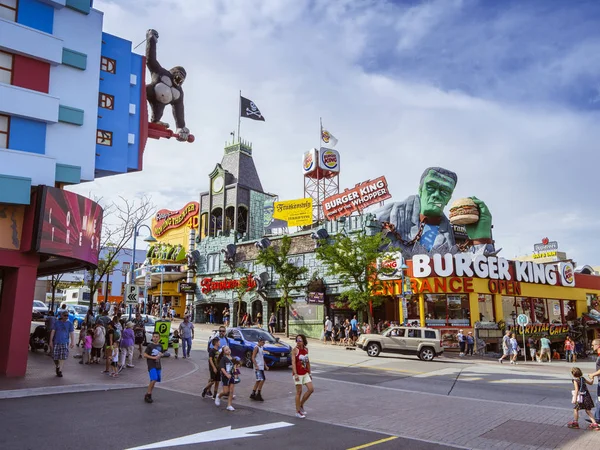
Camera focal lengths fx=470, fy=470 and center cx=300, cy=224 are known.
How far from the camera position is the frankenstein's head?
40156 mm

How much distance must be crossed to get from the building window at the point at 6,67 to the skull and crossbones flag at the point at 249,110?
33.3 meters

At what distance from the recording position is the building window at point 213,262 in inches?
1850

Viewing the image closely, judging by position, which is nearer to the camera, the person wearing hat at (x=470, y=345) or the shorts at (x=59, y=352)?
the shorts at (x=59, y=352)

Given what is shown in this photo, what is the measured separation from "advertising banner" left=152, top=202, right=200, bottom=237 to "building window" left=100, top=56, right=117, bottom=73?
34612 mm

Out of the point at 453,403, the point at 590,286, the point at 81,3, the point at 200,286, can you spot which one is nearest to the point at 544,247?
the point at 590,286

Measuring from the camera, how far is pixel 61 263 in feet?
66.3

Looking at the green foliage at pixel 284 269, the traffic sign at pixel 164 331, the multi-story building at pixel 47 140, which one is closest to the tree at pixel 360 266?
the green foliage at pixel 284 269

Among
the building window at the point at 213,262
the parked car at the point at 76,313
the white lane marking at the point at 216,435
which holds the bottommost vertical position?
the white lane marking at the point at 216,435

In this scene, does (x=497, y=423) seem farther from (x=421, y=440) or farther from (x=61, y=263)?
(x=61, y=263)

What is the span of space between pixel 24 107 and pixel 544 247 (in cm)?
6434

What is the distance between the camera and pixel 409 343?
2403 centimetres

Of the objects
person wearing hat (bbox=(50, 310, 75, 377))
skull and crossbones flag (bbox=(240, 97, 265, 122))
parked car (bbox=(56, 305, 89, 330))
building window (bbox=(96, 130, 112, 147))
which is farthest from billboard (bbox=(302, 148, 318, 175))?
person wearing hat (bbox=(50, 310, 75, 377))

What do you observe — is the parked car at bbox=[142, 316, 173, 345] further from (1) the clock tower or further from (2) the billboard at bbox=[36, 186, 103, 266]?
(1) the clock tower

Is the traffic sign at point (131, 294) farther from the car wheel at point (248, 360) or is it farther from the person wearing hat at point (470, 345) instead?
Answer: the person wearing hat at point (470, 345)
